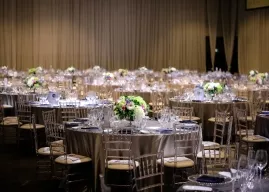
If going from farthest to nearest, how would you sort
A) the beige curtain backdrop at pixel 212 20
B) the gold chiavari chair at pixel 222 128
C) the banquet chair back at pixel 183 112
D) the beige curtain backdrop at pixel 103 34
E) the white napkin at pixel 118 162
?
the beige curtain backdrop at pixel 212 20
the beige curtain backdrop at pixel 103 34
the banquet chair back at pixel 183 112
the gold chiavari chair at pixel 222 128
the white napkin at pixel 118 162

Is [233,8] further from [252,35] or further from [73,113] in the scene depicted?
[73,113]

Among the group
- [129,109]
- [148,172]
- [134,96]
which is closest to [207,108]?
[134,96]

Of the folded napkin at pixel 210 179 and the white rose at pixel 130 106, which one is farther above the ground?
the white rose at pixel 130 106

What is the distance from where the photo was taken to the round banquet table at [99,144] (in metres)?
5.73

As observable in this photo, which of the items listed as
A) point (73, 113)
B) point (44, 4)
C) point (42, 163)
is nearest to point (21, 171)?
point (42, 163)

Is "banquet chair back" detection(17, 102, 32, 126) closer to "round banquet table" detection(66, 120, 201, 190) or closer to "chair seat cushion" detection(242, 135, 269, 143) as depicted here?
"round banquet table" detection(66, 120, 201, 190)

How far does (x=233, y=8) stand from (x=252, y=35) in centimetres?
147

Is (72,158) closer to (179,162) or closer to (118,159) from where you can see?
(118,159)

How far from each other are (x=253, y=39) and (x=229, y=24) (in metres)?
1.49

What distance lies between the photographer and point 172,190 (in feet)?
19.8

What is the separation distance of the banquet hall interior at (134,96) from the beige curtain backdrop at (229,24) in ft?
0.12

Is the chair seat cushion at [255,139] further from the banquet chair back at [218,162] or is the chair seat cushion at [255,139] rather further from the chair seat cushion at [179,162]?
the banquet chair back at [218,162]

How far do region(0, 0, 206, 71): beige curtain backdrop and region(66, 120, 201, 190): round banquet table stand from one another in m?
11.6

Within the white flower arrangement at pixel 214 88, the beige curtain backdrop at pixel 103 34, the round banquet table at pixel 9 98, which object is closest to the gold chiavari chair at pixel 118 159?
the white flower arrangement at pixel 214 88
